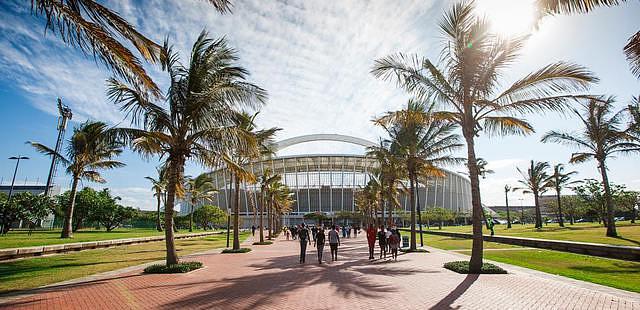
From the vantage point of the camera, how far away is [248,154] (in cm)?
1281

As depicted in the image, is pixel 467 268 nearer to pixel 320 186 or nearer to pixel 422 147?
pixel 422 147

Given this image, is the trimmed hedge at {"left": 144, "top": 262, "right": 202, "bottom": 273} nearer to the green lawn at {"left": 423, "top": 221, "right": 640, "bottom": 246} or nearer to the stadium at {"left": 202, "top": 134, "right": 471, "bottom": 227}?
the green lawn at {"left": 423, "top": 221, "right": 640, "bottom": 246}

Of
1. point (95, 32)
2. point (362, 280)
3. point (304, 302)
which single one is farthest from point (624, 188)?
point (95, 32)

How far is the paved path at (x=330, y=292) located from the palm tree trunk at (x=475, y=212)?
0.87 m

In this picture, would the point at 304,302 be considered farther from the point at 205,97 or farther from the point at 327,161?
the point at 327,161

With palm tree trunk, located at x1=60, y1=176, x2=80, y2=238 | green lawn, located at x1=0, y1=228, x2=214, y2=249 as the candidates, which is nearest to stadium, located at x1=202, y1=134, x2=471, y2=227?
green lawn, located at x1=0, y1=228, x2=214, y2=249

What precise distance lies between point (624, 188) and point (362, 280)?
55.0m

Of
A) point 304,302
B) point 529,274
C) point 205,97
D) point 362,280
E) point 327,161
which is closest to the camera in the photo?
point 304,302

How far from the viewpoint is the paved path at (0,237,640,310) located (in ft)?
22.8

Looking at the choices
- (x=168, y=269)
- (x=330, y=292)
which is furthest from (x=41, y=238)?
(x=330, y=292)

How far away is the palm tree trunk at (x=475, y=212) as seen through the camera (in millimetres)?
11367

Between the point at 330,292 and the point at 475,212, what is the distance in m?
6.74

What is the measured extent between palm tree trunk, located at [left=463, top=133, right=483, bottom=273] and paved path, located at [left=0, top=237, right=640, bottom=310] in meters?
0.87

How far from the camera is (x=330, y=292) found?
824cm
